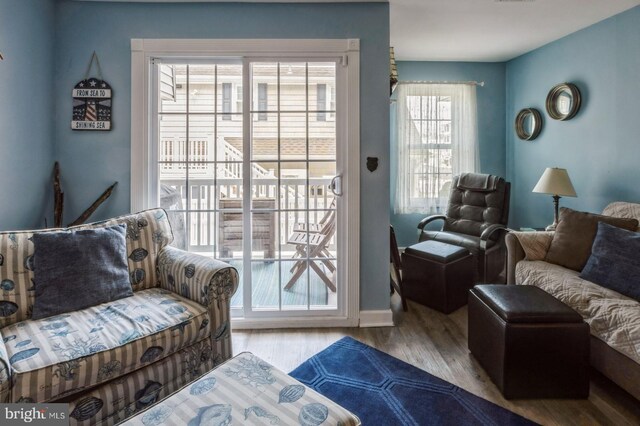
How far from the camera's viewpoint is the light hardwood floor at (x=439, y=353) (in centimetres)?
163

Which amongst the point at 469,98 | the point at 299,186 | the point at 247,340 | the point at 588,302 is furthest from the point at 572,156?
the point at 247,340

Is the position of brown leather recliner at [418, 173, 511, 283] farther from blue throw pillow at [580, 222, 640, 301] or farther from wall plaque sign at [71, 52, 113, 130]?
wall plaque sign at [71, 52, 113, 130]

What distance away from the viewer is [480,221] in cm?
345

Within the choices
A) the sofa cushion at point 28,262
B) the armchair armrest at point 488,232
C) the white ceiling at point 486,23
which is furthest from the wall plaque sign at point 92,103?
the armchair armrest at point 488,232

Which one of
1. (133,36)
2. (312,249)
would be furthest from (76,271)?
A: (133,36)

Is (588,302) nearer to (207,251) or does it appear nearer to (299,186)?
(299,186)

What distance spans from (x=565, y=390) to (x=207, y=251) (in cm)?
248

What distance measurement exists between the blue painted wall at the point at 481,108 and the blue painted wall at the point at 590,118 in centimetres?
20

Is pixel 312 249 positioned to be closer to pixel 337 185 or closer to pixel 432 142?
pixel 337 185

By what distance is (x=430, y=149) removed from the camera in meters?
4.11

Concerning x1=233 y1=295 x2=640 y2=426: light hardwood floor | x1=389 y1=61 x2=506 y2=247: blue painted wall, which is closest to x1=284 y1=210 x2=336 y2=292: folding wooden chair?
x1=233 y1=295 x2=640 y2=426: light hardwood floor

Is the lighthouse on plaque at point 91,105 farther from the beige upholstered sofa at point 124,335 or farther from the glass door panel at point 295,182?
the glass door panel at point 295,182

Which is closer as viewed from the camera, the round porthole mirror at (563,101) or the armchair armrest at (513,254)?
the armchair armrest at (513,254)

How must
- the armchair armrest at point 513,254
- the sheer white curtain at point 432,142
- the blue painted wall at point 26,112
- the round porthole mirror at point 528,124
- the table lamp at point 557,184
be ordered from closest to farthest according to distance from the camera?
the blue painted wall at point 26,112, the armchair armrest at point 513,254, the table lamp at point 557,184, the round porthole mirror at point 528,124, the sheer white curtain at point 432,142
